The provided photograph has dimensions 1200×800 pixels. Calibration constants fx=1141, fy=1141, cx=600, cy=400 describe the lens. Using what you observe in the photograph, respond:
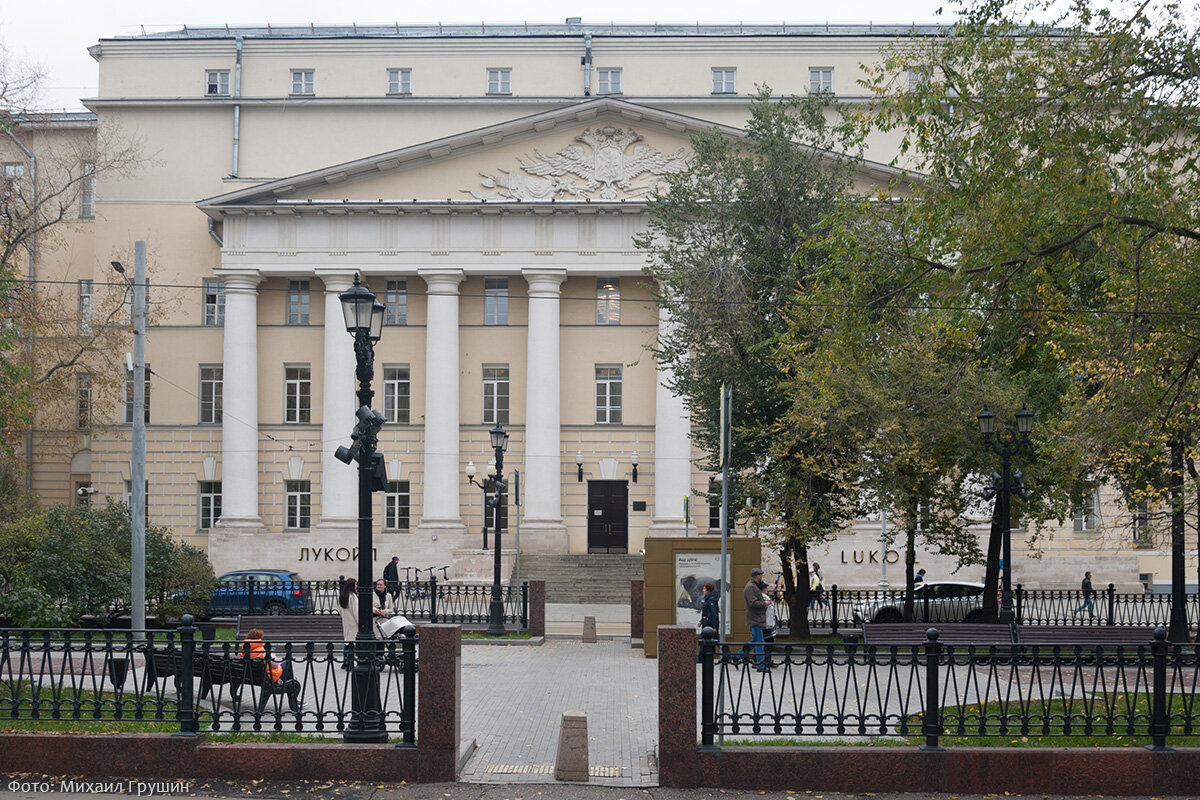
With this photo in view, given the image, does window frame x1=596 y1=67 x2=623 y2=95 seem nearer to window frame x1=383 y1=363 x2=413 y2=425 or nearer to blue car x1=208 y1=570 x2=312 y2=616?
window frame x1=383 y1=363 x2=413 y2=425

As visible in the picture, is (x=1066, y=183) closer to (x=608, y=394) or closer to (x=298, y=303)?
(x=608, y=394)

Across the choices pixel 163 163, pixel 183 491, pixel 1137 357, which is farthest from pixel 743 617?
pixel 163 163

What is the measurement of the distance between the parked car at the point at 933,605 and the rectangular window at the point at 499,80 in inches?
1125

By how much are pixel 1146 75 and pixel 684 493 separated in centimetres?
3288

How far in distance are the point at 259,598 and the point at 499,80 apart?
26.6 m

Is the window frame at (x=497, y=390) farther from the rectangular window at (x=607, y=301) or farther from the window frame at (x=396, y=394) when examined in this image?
the rectangular window at (x=607, y=301)

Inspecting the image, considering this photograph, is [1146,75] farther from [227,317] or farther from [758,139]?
[227,317]

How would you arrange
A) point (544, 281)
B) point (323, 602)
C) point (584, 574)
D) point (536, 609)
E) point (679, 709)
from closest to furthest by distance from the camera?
point (679, 709)
point (536, 609)
point (323, 602)
point (584, 574)
point (544, 281)

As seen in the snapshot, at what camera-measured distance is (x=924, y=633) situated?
19.8 meters

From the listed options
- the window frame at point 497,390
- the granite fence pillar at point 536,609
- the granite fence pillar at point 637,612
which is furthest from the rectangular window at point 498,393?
the granite fence pillar at point 637,612

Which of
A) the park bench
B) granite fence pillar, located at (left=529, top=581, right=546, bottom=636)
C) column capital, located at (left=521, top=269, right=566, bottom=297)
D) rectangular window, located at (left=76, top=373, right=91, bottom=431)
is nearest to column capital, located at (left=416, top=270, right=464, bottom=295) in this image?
column capital, located at (left=521, top=269, right=566, bottom=297)

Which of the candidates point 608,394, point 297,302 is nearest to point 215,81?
point 297,302

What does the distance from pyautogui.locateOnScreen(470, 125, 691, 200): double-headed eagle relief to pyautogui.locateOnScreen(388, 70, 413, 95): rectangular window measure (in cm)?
753

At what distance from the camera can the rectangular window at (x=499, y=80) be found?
4928cm
